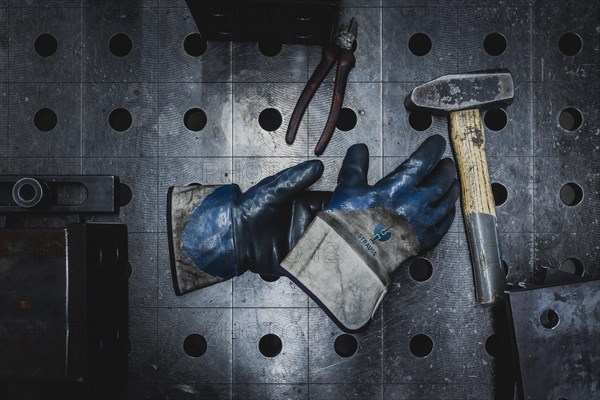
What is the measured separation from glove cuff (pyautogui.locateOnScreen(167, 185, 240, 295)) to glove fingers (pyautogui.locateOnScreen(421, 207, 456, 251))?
1.68 feet

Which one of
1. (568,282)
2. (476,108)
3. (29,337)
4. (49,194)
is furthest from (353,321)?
(49,194)

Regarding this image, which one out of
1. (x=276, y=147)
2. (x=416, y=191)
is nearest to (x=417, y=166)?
(x=416, y=191)

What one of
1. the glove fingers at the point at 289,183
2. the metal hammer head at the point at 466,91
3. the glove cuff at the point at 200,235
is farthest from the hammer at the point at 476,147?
the glove cuff at the point at 200,235

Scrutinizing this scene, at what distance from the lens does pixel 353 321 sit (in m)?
1.07

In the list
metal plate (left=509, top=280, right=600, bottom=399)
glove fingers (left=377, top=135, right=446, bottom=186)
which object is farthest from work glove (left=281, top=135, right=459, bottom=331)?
metal plate (left=509, top=280, right=600, bottom=399)

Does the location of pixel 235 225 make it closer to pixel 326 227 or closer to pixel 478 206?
pixel 326 227

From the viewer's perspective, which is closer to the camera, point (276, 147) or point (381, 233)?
point (381, 233)

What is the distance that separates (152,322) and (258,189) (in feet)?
1.66

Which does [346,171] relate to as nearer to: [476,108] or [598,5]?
[476,108]

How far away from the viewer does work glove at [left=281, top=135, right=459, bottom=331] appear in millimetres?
1067

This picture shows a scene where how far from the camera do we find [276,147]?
4.00 ft

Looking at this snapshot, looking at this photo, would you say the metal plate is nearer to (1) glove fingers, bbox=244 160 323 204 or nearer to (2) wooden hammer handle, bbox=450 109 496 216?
(2) wooden hammer handle, bbox=450 109 496 216

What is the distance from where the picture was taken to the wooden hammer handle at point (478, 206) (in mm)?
1124

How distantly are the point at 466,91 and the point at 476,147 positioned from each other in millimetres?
152
